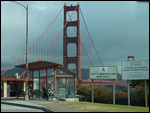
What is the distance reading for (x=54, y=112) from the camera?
1436 cm

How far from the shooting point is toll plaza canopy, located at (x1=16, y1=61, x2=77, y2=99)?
81.5ft

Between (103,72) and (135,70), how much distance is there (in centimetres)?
401

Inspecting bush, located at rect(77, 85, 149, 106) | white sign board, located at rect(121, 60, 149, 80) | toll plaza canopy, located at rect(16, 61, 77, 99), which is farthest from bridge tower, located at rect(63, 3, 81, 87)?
white sign board, located at rect(121, 60, 149, 80)

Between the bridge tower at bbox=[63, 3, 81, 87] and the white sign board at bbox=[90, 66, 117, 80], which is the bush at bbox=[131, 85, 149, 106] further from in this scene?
the bridge tower at bbox=[63, 3, 81, 87]

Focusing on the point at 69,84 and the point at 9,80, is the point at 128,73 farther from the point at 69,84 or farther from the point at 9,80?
the point at 9,80

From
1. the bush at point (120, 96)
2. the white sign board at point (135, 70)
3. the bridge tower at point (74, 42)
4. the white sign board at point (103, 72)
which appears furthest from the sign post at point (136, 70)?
the bridge tower at point (74, 42)

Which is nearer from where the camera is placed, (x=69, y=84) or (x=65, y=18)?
(x=69, y=84)

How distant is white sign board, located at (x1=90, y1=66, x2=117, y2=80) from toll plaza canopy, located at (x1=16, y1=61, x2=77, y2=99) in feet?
5.67

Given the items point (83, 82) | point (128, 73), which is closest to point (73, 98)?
point (128, 73)

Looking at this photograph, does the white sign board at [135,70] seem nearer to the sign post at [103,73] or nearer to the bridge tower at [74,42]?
the sign post at [103,73]

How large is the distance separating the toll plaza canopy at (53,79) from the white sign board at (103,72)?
173cm

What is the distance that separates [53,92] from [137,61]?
293 inches

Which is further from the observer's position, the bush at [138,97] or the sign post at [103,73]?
the bush at [138,97]

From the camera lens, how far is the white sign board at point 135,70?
2325cm
